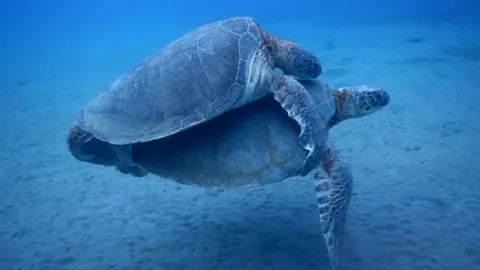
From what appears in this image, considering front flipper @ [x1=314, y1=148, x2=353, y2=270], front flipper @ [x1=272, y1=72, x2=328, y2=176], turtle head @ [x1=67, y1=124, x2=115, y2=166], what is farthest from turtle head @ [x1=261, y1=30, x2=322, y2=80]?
turtle head @ [x1=67, y1=124, x2=115, y2=166]

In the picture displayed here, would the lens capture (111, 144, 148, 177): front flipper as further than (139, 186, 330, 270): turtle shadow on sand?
No

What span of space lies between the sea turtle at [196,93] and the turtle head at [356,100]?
1.33m

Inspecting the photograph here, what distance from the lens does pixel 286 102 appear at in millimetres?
4199

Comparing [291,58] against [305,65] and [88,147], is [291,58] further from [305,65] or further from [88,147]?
[88,147]

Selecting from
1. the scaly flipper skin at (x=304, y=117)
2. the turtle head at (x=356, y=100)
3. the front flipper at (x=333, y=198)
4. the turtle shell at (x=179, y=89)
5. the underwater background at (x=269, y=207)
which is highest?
the turtle shell at (x=179, y=89)

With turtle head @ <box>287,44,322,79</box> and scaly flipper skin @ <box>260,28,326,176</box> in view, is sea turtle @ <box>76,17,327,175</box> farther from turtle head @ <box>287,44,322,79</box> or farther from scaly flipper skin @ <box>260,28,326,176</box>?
turtle head @ <box>287,44,322,79</box>

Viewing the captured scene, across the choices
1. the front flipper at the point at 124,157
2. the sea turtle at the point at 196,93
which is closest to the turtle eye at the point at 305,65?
the sea turtle at the point at 196,93

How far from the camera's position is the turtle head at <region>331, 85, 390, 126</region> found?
550 cm

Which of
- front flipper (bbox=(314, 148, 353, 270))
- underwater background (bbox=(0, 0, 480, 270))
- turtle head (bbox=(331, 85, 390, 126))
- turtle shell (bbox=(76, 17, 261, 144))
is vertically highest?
turtle shell (bbox=(76, 17, 261, 144))

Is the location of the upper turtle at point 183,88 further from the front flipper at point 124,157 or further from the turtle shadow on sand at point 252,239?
the turtle shadow on sand at point 252,239

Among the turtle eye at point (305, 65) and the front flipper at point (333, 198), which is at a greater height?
the turtle eye at point (305, 65)

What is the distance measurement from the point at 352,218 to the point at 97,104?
4285 mm

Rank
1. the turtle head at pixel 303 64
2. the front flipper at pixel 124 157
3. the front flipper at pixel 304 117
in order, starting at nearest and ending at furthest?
the front flipper at pixel 304 117 < the front flipper at pixel 124 157 < the turtle head at pixel 303 64

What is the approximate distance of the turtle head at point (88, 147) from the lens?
474cm
